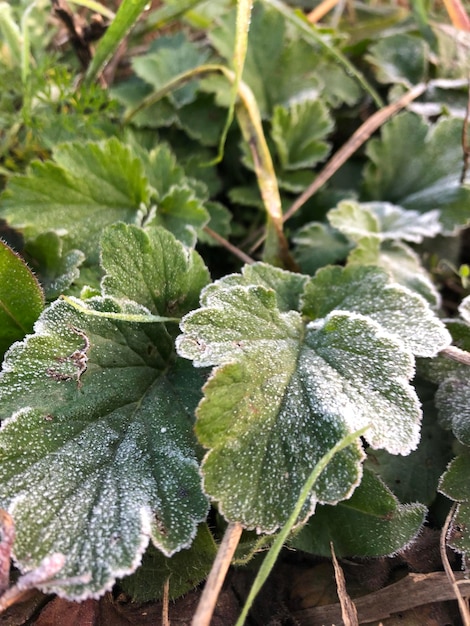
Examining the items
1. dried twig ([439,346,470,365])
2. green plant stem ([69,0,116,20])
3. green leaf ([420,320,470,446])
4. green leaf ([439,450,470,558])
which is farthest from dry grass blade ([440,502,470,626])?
green plant stem ([69,0,116,20])

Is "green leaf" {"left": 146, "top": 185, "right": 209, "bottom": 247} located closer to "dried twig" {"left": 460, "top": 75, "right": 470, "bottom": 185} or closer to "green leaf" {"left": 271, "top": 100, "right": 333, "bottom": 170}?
"green leaf" {"left": 271, "top": 100, "right": 333, "bottom": 170}

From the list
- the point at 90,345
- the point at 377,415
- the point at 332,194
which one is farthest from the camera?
the point at 332,194

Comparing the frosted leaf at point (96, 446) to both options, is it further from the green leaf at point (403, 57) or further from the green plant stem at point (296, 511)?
the green leaf at point (403, 57)

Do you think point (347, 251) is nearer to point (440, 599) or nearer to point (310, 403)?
point (310, 403)

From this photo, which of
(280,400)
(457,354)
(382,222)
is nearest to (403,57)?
(382,222)

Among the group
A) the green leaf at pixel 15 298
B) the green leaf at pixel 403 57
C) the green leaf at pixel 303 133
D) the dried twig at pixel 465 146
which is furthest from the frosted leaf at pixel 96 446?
the green leaf at pixel 403 57

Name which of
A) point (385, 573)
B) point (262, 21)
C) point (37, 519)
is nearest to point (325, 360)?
point (385, 573)
